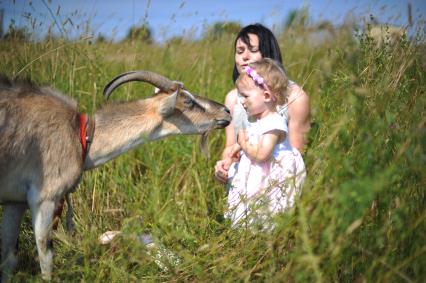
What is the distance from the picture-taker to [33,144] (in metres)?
3.08

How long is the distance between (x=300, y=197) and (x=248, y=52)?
74.3 inches

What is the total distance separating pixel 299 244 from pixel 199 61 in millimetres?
4382

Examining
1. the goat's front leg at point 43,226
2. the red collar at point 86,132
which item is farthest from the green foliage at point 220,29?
the goat's front leg at point 43,226

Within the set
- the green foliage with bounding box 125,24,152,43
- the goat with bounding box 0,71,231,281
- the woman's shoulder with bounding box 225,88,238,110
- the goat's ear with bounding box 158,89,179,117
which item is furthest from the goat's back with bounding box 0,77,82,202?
the green foliage with bounding box 125,24,152,43

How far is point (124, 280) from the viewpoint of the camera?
2.75 m

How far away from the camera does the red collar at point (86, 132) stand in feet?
10.8

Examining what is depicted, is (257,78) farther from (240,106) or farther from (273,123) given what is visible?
(240,106)

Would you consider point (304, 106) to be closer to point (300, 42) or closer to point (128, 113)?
point (128, 113)

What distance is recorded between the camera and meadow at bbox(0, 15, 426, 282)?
6.97 feet

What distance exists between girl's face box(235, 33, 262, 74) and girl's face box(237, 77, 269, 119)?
0.73 m

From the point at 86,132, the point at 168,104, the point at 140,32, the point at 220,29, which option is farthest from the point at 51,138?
the point at 220,29

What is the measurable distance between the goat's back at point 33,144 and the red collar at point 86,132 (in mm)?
42

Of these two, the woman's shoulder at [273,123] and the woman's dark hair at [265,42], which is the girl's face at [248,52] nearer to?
the woman's dark hair at [265,42]

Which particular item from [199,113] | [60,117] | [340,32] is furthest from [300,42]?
[60,117]
